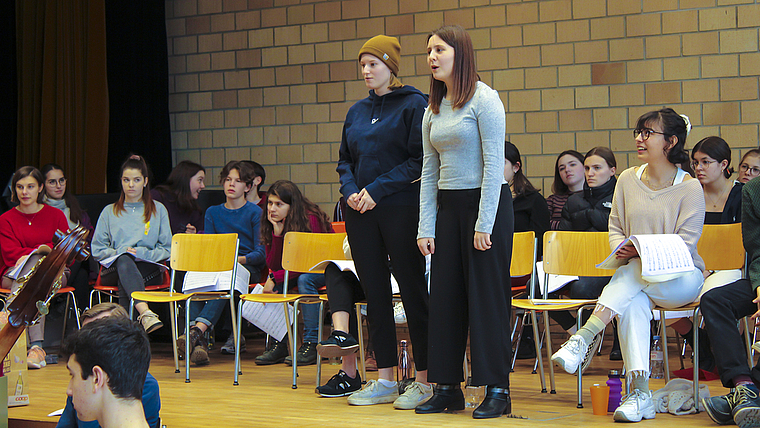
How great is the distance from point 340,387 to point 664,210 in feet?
5.20

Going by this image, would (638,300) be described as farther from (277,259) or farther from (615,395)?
(277,259)

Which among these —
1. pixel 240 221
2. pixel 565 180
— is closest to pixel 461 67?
pixel 565 180

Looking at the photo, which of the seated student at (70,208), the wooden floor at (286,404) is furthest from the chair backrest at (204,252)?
the seated student at (70,208)

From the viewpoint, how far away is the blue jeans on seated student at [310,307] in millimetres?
4449

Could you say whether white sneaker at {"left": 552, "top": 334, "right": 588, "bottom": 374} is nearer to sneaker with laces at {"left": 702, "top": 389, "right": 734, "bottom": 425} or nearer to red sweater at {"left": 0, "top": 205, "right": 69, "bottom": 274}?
sneaker with laces at {"left": 702, "top": 389, "right": 734, "bottom": 425}

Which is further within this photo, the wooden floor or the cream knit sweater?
the cream knit sweater

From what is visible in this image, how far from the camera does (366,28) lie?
662 centimetres

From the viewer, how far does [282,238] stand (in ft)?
15.4

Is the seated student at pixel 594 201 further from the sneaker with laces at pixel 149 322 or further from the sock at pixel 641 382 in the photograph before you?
the sneaker with laces at pixel 149 322

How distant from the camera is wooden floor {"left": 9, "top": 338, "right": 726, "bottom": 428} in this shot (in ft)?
9.31

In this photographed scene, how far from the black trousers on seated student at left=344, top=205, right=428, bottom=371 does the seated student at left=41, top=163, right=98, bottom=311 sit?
2775 mm

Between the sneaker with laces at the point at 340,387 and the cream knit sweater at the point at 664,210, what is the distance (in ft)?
4.28

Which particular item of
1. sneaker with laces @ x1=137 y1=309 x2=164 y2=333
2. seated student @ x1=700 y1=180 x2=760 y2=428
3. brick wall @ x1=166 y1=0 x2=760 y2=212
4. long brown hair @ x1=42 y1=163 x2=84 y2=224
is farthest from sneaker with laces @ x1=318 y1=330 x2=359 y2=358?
brick wall @ x1=166 y1=0 x2=760 y2=212

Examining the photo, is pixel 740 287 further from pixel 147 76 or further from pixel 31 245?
pixel 147 76
